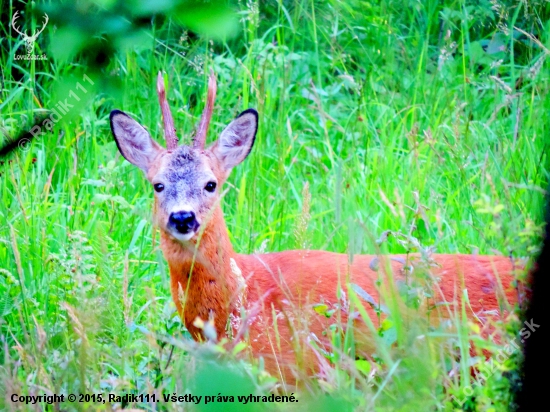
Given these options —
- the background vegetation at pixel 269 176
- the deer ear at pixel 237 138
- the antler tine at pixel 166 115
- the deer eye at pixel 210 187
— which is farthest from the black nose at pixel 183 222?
the deer ear at pixel 237 138

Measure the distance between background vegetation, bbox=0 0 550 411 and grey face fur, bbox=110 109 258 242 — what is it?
153 millimetres

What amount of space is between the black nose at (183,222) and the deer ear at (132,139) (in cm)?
67

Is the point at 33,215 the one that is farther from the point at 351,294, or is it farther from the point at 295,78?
the point at 295,78

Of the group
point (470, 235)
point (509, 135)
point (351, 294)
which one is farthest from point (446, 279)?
point (509, 135)

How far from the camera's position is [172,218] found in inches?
141

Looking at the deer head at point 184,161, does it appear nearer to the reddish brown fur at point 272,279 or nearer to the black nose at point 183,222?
the black nose at point 183,222

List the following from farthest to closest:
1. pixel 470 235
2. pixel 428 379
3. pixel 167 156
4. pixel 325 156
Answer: pixel 325 156 → pixel 470 235 → pixel 167 156 → pixel 428 379

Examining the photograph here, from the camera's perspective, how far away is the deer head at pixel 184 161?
364 centimetres

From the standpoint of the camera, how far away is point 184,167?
388 centimetres

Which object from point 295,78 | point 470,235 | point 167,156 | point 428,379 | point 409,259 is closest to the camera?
point 428,379

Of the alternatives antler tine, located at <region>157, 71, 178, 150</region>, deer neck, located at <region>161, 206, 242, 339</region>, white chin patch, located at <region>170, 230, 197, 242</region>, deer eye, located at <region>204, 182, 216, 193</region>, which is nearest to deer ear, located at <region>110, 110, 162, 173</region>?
antler tine, located at <region>157, 71, 178, 150</region>

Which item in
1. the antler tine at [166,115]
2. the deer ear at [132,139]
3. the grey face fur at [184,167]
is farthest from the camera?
the deer ear at [132,139]

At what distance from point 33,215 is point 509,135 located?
306 cm

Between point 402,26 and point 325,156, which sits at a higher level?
point 402,26
